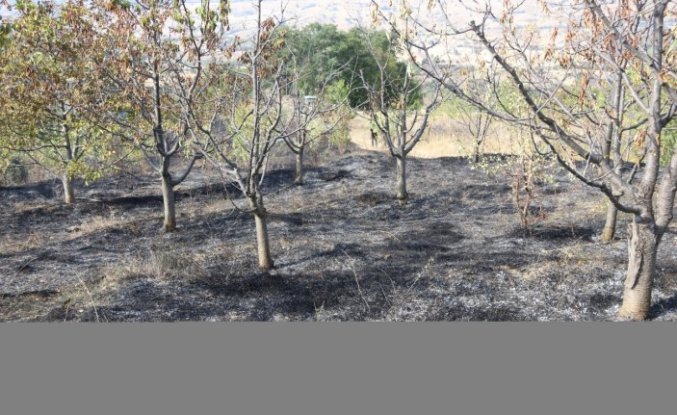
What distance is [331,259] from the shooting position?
389 inches

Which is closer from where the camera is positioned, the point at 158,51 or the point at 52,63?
the point at 158,51

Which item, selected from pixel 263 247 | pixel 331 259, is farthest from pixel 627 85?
pixel 263 247

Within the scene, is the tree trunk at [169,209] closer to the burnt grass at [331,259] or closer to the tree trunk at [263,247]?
the burnt grass at [331,259]

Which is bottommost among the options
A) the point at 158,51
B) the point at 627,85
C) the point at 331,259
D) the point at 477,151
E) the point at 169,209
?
the point at 331,259

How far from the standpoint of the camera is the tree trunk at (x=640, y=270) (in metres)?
6.91

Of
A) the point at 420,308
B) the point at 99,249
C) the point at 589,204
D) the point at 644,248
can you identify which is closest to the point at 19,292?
the point at 99,249

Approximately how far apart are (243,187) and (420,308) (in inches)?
107

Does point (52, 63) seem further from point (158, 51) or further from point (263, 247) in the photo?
point (263, 247)

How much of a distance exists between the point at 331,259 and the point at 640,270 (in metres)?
4.39

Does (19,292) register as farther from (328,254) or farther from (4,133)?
(4,133)

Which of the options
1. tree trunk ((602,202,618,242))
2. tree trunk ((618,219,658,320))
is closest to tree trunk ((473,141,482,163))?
tree trunk ((602,202,618,242))

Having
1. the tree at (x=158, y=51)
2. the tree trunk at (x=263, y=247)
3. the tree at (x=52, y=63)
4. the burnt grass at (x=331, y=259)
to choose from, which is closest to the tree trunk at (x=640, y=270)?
the burnt grass at (x=331, y=259)

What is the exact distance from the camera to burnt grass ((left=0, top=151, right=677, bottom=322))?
7.96 m

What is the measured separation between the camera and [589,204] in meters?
13.7
